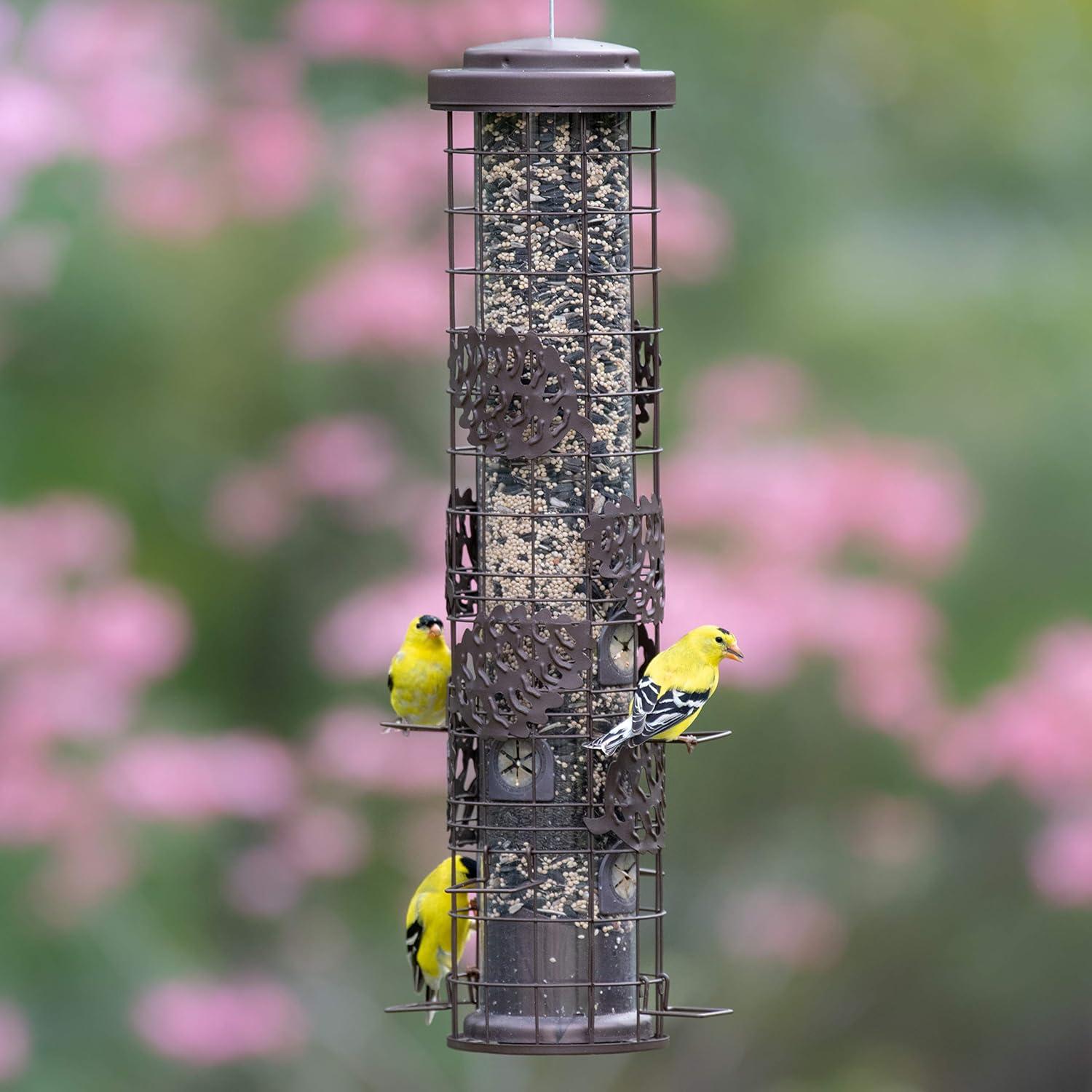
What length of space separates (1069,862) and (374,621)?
2865 millimetres

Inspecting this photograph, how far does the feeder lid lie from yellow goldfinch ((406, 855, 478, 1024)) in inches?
75.5

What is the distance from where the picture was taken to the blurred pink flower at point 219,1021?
10.3 metres

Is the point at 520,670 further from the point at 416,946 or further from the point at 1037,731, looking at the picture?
the point at 1037,731

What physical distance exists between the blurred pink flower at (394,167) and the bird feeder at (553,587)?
3.71m

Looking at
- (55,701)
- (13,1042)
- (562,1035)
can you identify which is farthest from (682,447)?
(562,1035)

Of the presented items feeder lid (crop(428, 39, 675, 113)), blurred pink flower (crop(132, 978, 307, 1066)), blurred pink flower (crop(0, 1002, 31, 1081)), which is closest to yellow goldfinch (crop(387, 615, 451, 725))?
feeder lid (crop(428, 39, 675, 113))

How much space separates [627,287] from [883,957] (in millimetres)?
4802

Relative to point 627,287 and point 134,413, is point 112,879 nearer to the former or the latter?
point 134,413

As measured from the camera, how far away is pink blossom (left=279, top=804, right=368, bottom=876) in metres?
10.4

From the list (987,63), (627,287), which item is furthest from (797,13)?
(627,287)

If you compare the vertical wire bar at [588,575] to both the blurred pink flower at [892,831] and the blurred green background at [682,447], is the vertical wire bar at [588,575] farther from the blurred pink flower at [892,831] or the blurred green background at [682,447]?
the blurred pink flower at [892,831]

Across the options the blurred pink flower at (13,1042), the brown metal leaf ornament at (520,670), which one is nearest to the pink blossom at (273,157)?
the blurred pink flower at (13,1042)

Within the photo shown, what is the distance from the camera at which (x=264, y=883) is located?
34.4 feet

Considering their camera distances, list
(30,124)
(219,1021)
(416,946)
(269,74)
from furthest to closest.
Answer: (269,74) < (219,1021) < (30,124) < (416,946)
